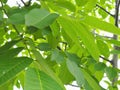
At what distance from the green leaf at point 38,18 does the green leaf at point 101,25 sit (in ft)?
0.28

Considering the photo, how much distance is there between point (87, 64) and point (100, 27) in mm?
578

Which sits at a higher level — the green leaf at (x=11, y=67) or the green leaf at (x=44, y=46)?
the green leaf at (x=11, y=67)

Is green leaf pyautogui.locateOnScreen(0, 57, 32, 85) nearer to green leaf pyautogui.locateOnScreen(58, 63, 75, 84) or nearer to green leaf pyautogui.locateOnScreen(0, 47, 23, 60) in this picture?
green leaf pyautogui.locateOnScreen(0, 47, 23, 60)

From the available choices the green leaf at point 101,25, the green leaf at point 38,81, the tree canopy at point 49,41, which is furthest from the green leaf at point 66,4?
the green leaf at point 38,81

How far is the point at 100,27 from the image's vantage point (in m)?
0.63

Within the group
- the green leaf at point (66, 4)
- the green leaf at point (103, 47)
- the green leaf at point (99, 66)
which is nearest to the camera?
the green leaf at point (66, 4)

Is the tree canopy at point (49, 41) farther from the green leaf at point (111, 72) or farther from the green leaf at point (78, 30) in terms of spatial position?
the green leaf at point (111, 72)

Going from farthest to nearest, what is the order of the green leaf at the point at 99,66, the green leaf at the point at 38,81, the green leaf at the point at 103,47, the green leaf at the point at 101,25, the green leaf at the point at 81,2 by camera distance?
the green leaf at the point at 99,66
the green leaf at the point at 103,47
the green leaf at the point at 81,2
the green leaf at the point at 101,25
the green leaf at the point at 38,81

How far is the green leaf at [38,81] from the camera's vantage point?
20.4 inches

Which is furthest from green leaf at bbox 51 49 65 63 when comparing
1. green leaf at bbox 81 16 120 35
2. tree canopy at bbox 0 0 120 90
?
green leaf at bbox 81 16 120 35

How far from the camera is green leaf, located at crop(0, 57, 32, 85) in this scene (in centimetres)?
59

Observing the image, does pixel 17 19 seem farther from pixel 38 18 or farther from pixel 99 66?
pixel 99 66

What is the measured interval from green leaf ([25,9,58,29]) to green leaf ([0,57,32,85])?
11 cm

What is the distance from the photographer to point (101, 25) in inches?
24.6
